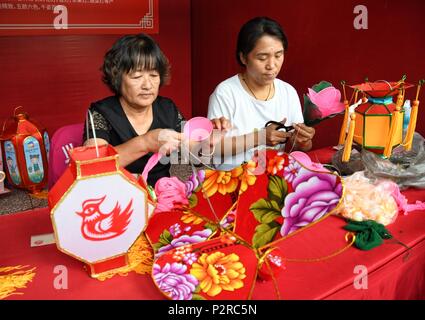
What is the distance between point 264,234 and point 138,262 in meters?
0.29

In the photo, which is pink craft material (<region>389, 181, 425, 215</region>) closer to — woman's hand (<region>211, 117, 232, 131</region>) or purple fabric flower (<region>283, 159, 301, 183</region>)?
purple fabric flower (<region>283, 159, 301, 183</region>)

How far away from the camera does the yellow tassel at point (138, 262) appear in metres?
0.89

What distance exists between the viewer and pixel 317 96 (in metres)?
1.27

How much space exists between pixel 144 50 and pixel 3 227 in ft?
2.25

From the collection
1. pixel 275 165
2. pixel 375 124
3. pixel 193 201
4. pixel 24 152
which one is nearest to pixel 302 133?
pixel 375 124

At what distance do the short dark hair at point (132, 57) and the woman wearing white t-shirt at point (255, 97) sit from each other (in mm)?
353

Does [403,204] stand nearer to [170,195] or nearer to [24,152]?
[170,195]

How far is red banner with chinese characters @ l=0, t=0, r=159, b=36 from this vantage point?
114 inches

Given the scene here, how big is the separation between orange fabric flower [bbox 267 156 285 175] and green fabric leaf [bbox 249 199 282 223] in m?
0.08

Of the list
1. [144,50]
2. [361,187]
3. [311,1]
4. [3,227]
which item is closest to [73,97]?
[311,1]

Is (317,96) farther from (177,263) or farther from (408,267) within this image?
(177,263)

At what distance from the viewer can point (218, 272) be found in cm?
82

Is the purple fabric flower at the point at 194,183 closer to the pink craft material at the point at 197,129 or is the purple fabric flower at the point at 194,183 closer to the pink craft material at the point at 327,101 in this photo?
the pink craft material at the point at 197,129

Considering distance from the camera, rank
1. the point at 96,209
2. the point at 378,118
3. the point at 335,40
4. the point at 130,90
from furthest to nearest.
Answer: the point at 335,40 < the point at 130,90 < the point at 378,118 < the point at 96,209
